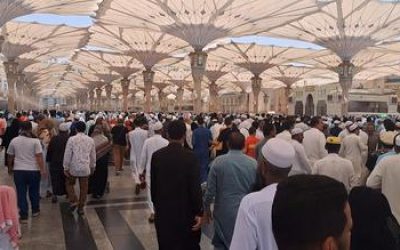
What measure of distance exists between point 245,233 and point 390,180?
2.58 metres

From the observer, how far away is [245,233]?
7.43 feet

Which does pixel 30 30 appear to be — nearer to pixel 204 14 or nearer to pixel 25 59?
pixel 25 59

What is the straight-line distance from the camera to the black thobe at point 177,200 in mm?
4051

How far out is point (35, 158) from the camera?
7.19 meters

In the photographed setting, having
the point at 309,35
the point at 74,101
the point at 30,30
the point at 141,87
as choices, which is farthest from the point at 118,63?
the point at 74,101

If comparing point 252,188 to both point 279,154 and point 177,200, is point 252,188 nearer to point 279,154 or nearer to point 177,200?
point 279,154

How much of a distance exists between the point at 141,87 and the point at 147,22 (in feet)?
197

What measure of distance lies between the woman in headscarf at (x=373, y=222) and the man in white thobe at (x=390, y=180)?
48.1 inches

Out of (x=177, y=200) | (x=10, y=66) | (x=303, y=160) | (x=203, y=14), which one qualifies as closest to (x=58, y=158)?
(x=303, y=160)

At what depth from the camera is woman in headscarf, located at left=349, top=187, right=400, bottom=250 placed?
305 centimetres

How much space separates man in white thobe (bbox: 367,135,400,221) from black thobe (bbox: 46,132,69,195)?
5.91 meters

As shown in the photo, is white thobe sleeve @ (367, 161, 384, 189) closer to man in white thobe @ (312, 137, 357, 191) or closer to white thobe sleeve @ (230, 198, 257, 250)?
man in white thobe @ (312, 137, 357, 191)

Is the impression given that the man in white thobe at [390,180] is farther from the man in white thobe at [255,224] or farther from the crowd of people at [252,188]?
the man in white thobe at [255,224]

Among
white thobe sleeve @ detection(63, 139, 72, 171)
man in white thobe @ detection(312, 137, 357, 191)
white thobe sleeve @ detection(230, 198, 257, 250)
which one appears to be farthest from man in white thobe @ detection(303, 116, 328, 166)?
white thobe sleeve @ detection(230, 198, 257, 250)
